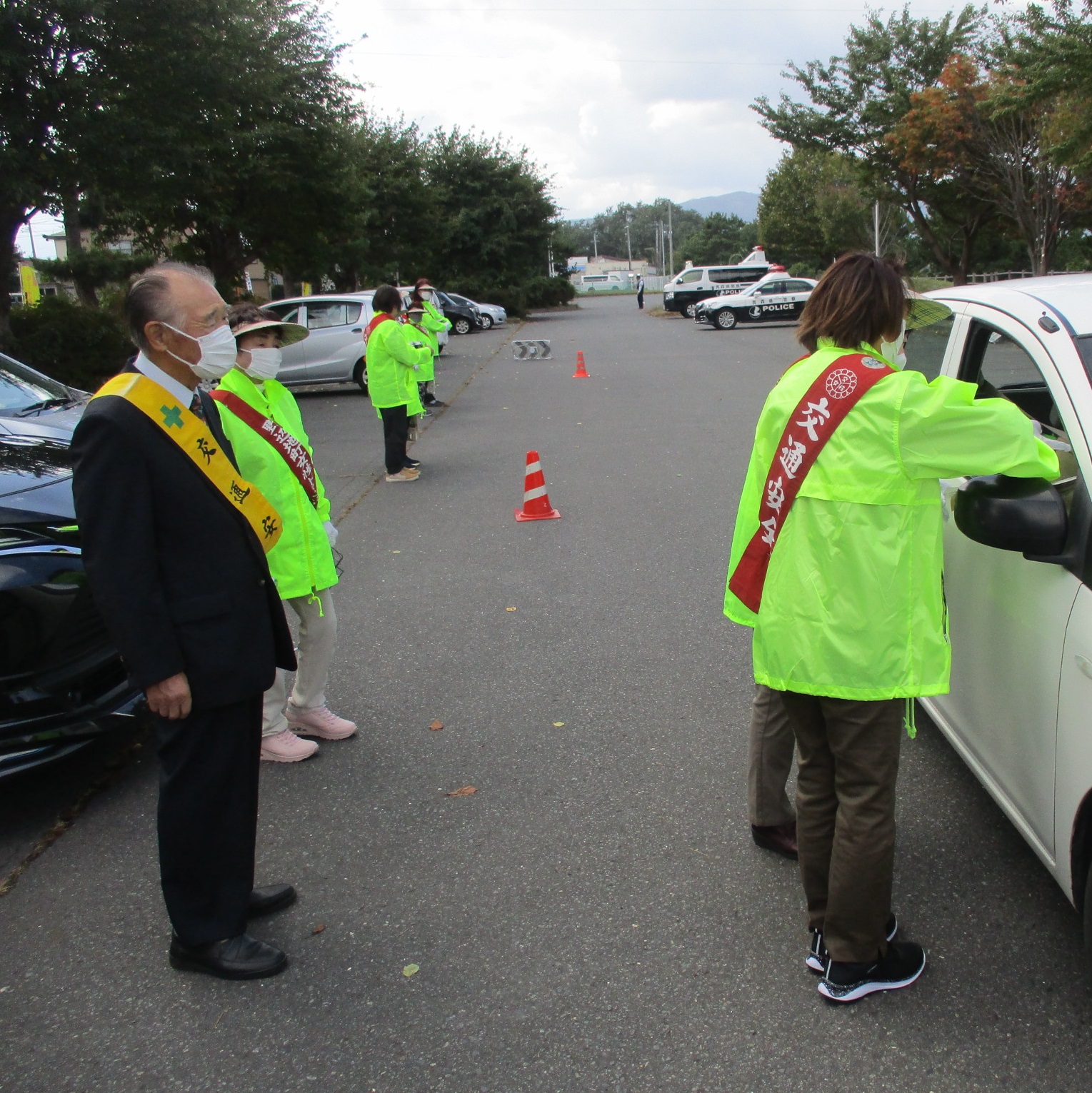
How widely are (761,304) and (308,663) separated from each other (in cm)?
2868

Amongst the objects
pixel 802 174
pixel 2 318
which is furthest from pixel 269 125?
pixel 802 174

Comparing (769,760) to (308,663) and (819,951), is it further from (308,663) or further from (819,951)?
(308,663)

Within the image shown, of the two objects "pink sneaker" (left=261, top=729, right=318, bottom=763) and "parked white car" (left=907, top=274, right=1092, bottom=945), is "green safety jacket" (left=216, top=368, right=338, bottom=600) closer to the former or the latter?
"pink sneaker" (left=261, top=729, right=318, bottom=763)

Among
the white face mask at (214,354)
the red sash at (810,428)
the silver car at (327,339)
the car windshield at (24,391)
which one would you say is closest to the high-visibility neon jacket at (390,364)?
the car windshield at (24,391)

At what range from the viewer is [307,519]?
4035mm

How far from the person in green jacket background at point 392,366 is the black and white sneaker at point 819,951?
7.38 metres

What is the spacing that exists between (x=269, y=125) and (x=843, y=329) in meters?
19.4

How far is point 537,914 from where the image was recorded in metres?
3.13

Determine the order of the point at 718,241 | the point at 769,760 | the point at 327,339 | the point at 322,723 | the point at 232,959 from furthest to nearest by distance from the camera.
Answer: the point at 718,241 < the point at 327,339 < the point at 322,723 < the point at 769,760 < the point at 232,959

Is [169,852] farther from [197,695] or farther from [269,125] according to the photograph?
[269,125]

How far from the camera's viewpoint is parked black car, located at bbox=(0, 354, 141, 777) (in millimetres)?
3619

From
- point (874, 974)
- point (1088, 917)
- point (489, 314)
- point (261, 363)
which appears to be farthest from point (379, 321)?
point (489, 314)

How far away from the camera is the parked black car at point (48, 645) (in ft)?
11.9

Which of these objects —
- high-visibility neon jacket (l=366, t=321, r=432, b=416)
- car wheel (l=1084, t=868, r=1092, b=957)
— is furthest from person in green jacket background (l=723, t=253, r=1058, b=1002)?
high-visibility neon jacket (l=366, t=321, r=432, b=416)
